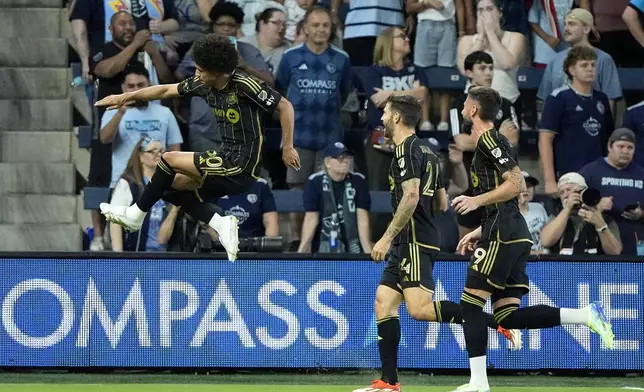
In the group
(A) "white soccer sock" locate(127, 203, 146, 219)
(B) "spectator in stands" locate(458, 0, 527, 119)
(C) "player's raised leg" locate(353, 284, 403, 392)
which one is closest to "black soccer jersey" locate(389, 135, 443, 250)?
(C) "player's raised leg" locate(353, 284, 403, 392)

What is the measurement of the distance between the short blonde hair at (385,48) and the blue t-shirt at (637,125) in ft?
8.65

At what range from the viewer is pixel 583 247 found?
12172 millimetres

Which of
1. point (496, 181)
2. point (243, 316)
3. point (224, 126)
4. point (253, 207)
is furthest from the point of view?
point (253, 207)

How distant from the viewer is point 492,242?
365 inches

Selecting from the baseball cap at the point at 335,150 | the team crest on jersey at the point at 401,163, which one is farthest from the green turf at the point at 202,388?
the baseball cap at the point at 335,150

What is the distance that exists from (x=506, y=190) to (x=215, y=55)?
90.6 inches

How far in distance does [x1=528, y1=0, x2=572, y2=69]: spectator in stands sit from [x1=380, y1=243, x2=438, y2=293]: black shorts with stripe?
219 inches

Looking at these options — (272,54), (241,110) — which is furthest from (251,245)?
(272,54)

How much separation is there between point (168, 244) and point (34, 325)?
5.00 feet

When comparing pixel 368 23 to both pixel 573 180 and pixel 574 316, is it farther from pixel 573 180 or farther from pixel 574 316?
pixel 574 316

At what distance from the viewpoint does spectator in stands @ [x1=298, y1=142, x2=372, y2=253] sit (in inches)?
500

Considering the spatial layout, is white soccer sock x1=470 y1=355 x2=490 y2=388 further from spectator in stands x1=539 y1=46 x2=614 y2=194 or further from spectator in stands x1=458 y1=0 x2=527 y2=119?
spectator in stands x1=458 y1=0 x2=527 y2=119

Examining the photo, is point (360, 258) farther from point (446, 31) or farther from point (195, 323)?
point (446, 31)

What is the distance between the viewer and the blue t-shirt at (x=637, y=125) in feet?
44.9
